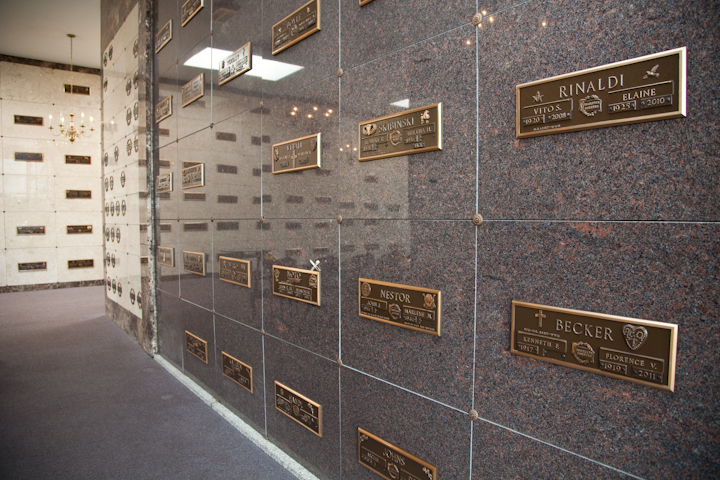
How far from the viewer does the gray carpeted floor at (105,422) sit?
7.98ft

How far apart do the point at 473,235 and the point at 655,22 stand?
0.77 meters

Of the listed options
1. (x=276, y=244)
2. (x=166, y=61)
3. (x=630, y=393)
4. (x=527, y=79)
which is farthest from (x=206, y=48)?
(x=630, y=393)

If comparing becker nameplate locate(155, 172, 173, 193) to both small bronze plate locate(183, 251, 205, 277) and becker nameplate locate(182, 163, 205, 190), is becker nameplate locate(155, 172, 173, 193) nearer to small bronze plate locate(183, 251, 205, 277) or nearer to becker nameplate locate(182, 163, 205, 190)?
becker nameplate locate(182, 163, 205, 190)

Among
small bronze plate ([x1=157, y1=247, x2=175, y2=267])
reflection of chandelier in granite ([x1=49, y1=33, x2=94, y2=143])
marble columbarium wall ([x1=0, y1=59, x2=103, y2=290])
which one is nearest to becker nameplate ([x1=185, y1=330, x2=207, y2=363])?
small bronze plate ([x1=157, y1=247, x2=175, y2=267])

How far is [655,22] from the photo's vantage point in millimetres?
1035

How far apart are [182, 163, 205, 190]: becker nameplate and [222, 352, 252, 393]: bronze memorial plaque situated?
4.74ft

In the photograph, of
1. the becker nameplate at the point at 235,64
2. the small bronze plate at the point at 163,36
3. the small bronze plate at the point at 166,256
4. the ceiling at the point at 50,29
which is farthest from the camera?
the ceiling at the point at 50,29

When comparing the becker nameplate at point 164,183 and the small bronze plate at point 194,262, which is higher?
the becker nameplate at point 164,183

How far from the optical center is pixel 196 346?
3527 millimetres

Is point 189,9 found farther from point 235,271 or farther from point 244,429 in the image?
Result: point 244,429

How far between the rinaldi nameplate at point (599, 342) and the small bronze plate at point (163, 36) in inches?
161

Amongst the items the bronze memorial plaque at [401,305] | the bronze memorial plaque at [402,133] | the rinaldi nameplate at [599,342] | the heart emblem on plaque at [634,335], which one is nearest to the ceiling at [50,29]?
the bronze memorial plaque at [402,133]

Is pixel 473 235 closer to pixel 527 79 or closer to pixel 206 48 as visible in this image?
pixel 527 79

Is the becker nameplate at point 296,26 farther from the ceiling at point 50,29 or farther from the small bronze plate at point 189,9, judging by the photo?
the ceiling at point 50,29
